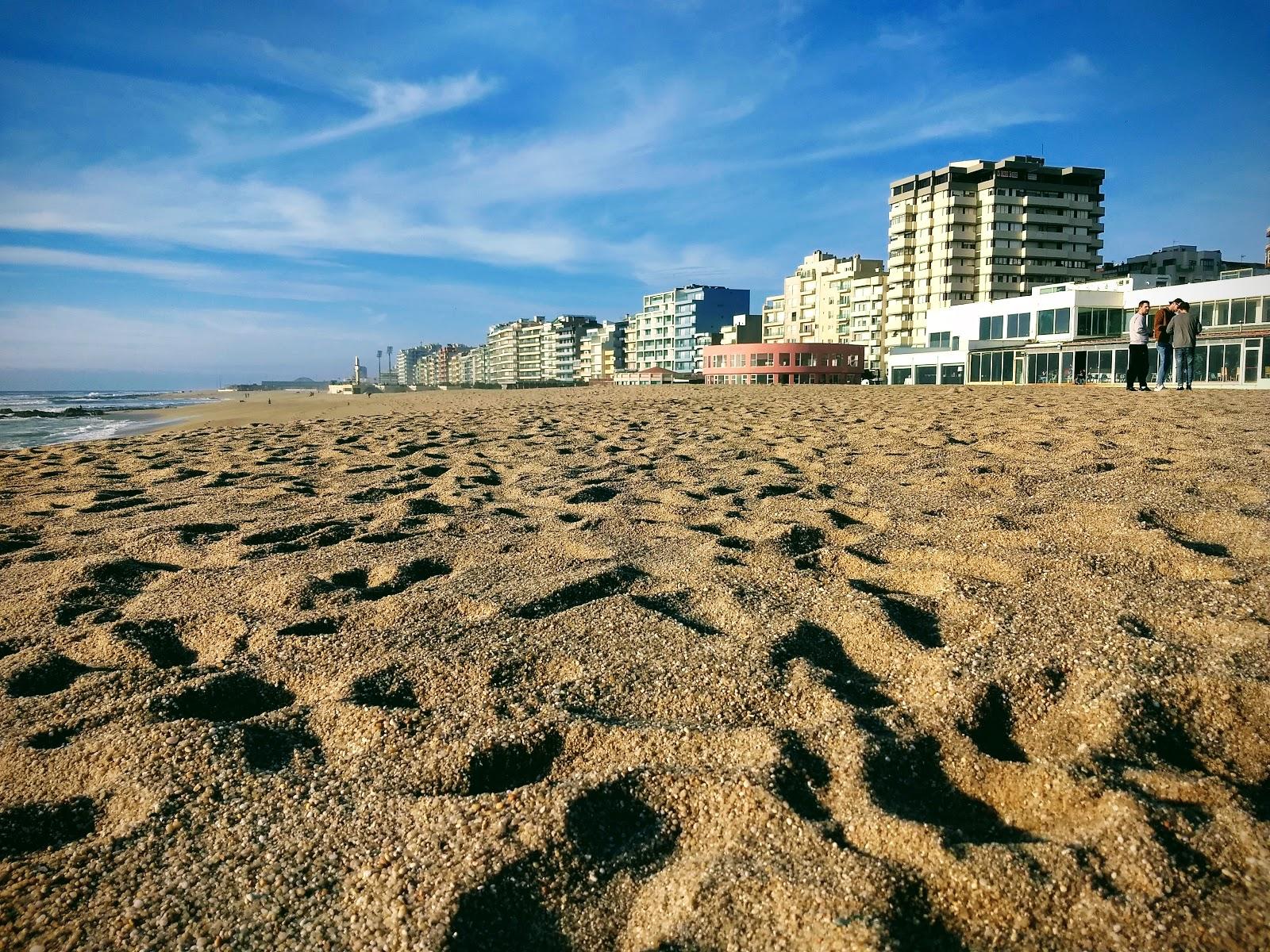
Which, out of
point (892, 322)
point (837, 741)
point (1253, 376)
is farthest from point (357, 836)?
point (892, 322)

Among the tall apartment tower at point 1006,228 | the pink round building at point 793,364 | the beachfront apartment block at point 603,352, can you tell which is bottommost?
the pink round building at point 793,364

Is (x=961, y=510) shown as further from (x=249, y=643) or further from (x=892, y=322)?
(x=892, y=322)

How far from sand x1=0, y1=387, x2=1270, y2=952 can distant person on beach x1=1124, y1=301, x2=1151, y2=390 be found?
9882 millimetres

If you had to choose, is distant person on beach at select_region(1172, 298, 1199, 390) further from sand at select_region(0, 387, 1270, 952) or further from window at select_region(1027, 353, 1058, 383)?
window at select_region(1027, 353, 1058, 383)

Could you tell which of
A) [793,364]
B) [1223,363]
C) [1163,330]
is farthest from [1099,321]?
[1163,330]

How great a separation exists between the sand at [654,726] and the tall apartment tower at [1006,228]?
234 ft

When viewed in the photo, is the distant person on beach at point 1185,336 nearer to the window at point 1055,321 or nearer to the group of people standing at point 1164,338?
the group of people standing at point 1164,338

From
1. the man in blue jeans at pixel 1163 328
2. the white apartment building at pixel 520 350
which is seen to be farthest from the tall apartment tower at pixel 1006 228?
the white apartment building at pixel 520 350

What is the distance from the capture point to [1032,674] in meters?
2.42

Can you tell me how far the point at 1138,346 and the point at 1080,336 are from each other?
27.1m

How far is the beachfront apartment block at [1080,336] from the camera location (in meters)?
27.2

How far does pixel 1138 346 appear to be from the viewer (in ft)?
44.3

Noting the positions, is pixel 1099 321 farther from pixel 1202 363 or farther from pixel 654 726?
pixel 654 726

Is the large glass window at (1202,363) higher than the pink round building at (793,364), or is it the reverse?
the pink round building at (793,364)
